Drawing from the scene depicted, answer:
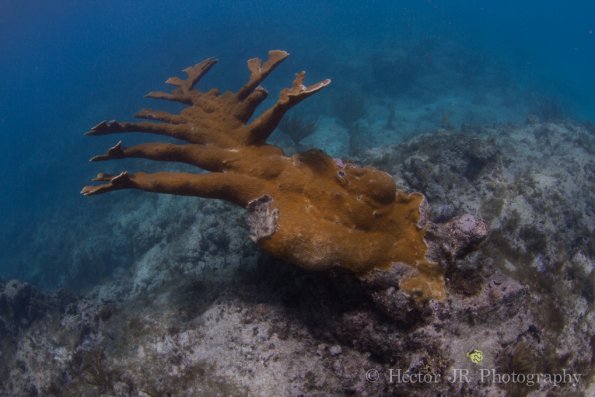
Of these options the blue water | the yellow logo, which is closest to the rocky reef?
the yellow logo

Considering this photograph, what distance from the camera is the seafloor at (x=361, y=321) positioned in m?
2.93

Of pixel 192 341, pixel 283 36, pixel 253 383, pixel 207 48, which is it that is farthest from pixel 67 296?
pixel 283 36

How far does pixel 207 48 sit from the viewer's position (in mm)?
30578

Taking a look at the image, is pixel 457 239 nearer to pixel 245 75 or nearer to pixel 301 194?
pixel 301 194

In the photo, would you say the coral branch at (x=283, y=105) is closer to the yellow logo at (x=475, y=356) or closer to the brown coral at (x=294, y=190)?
the brown coral at (x=294, y=190)

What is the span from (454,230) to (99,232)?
51.4ft

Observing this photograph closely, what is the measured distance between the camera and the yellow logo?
2.80 m

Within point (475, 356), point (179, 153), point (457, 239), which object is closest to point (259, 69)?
point (179, 153)

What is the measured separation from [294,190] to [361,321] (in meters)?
1.29

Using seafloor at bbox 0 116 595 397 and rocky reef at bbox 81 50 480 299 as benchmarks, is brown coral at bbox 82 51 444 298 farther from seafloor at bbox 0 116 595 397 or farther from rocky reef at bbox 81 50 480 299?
seafloor at bbox 0 116 595 397

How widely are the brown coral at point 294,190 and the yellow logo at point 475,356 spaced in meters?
0.49

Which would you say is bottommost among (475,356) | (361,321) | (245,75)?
(245,75)

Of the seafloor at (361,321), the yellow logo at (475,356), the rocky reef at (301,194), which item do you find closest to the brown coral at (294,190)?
the rocky reef at (301,194)

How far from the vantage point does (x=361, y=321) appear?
10.2 feet
